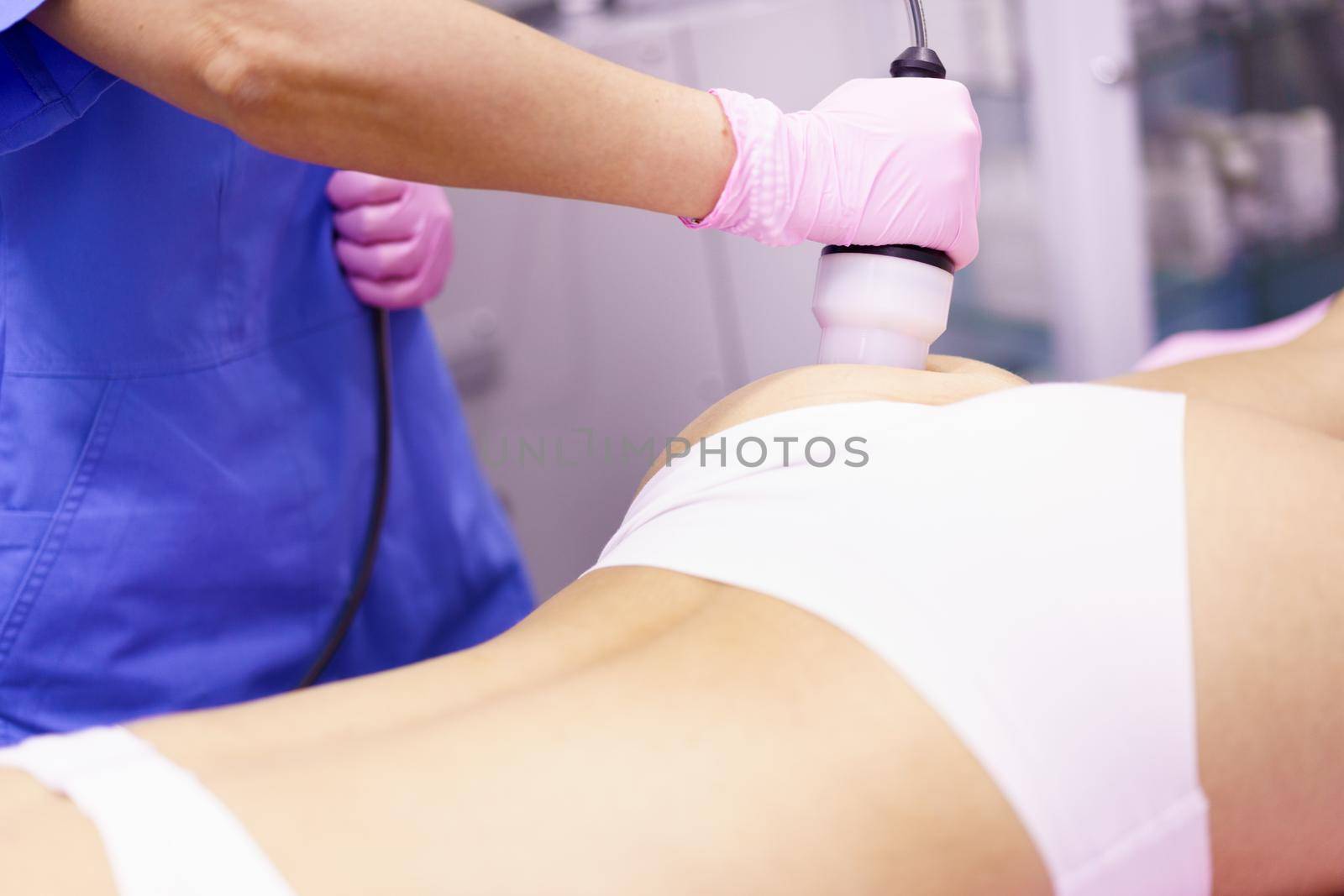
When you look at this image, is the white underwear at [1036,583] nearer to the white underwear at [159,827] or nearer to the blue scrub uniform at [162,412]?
the white underwear at [159,827]

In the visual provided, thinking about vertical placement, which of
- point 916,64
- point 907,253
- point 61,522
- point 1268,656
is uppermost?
point 916,64

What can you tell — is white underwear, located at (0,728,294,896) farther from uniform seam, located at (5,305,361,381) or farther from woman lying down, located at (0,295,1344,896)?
uniform seam, located at (5,305,361,381)

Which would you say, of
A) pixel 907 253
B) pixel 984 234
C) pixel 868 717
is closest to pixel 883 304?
pixel 907 253

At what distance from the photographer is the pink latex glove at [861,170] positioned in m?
0.74

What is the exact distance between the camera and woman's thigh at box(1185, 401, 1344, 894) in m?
0.56

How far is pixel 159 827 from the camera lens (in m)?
0.45

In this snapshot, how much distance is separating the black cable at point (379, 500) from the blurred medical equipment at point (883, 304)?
0.49 m

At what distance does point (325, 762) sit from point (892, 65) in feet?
1.90

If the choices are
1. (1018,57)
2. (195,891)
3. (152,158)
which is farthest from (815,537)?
(1018,57)

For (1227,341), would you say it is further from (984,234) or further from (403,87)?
(403,87)

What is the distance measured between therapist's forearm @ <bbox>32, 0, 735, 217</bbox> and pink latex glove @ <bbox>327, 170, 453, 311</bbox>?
0.38 m

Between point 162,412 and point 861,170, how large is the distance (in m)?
0.57

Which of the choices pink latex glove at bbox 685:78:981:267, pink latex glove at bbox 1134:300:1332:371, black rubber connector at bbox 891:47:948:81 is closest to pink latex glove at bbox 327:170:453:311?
pink latex glove at bbox 685:78:981:267

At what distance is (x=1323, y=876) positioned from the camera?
2.01 feet
